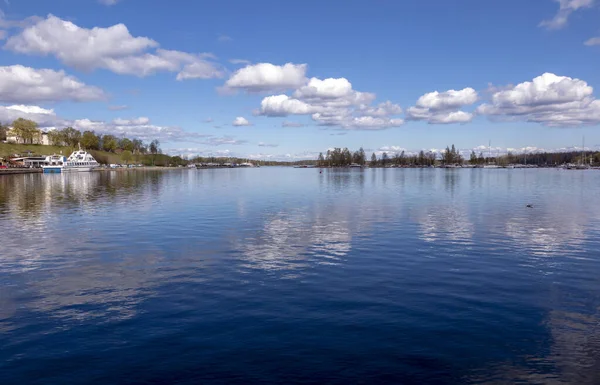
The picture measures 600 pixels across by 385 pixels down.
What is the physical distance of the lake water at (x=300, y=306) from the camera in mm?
14070

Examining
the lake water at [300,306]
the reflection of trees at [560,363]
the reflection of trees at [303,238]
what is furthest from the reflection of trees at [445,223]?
the reflection of trees at [560,363]

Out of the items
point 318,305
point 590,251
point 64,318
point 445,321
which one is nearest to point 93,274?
point 64,318

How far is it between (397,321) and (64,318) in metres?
14.1

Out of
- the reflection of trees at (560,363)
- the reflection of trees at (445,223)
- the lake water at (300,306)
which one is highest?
the reflection of trees at (445,223)

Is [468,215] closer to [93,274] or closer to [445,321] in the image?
[445,321]

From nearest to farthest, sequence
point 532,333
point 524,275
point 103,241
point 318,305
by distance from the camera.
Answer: point 532,333
point 318,305
point 524,275
point 103,241

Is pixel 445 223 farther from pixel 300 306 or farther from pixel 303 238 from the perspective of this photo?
pixel 300 306

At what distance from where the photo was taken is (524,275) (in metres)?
24.9

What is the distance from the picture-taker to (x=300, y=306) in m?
19.6

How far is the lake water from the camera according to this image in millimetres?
14070

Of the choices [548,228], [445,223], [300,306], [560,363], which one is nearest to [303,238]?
[300,306]

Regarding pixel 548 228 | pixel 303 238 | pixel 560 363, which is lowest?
pixel 560 363

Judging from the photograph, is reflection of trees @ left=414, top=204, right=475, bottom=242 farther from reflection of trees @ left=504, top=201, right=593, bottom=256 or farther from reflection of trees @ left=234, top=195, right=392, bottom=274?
reflection of trees @ left=234, top=195, right=392, bottom=274

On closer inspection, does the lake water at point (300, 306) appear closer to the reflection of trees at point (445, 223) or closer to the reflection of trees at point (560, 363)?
the reflection of trees at point (560, 363)
